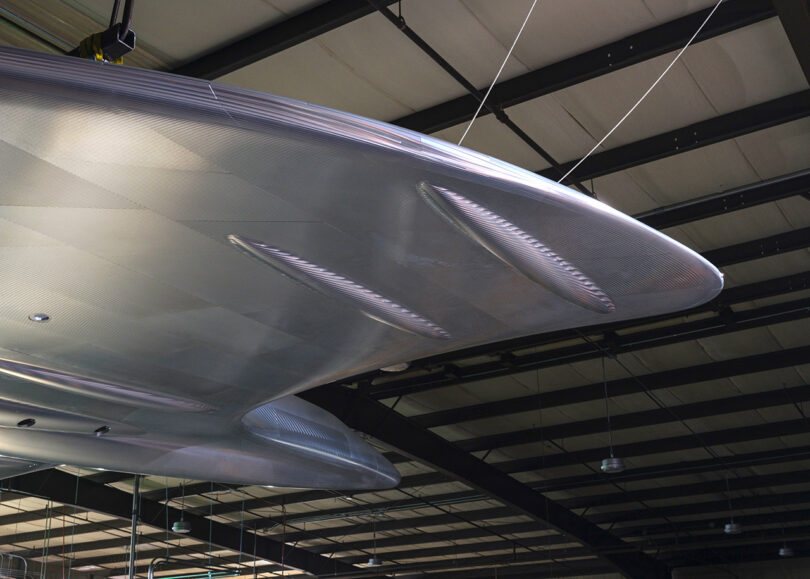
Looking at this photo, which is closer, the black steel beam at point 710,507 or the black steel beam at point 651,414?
the black steel beam at point 651,414

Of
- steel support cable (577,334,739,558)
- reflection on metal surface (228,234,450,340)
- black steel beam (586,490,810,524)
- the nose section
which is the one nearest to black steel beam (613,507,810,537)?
black steel beam (586,490,810,524)

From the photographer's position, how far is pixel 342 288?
6.65m

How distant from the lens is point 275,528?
102ft

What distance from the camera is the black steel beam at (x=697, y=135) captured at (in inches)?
441

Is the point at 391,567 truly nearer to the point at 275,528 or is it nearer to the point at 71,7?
the point at 275,528

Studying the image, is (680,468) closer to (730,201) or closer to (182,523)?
(730,201)

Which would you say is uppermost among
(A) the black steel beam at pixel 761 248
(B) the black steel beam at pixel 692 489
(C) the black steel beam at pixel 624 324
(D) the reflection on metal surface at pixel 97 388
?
(A) the black steel beam at pixel 761 248

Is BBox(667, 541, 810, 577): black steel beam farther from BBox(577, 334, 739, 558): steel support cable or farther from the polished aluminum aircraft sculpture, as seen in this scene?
the polished aluminum aircraft sculpture

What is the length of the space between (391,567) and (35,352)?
95.8 ft

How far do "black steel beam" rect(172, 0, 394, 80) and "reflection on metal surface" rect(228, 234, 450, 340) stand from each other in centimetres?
391

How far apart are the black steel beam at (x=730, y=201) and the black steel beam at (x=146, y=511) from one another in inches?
632

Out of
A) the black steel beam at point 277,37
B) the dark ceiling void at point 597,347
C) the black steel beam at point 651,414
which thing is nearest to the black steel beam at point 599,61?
the black steel beam at point 277,37

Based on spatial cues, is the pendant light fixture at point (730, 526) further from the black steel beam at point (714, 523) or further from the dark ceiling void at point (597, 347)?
the dark ceiling void at point (597, 347)

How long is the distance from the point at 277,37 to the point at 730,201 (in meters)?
6.91
